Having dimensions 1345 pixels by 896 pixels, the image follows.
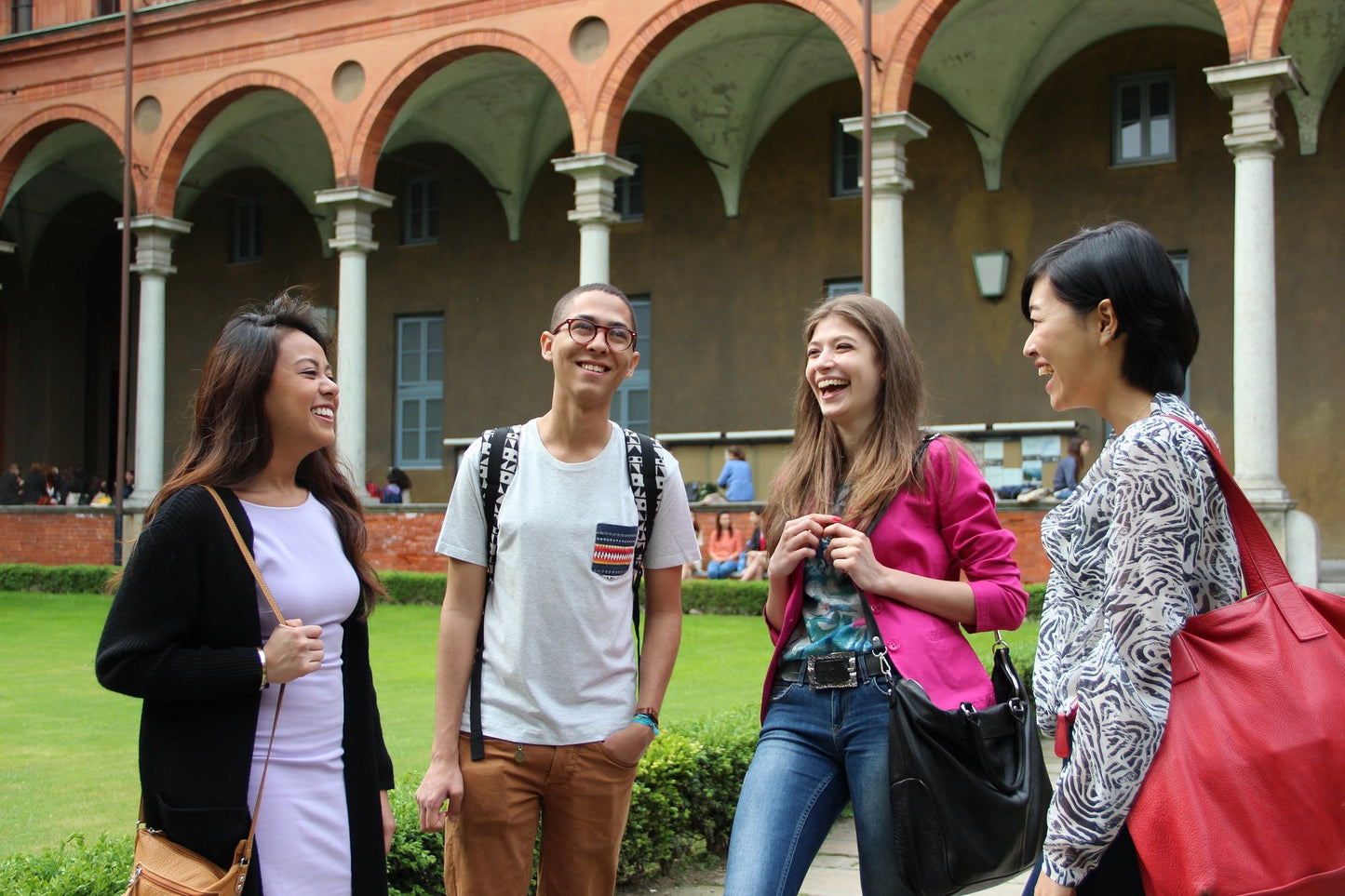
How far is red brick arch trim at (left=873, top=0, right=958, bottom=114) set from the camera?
14.4 m

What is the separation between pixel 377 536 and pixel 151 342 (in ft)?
16.0

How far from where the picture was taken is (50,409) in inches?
1022

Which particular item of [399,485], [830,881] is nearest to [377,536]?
[399,485]

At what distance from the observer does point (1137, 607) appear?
177 cm

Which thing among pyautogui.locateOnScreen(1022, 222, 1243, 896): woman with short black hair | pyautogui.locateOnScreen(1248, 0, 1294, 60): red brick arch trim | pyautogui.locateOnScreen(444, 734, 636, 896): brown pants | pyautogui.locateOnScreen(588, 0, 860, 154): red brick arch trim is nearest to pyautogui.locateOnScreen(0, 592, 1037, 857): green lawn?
pyautogui.locateOnScreen(444, 734, 636, 896): brown pants

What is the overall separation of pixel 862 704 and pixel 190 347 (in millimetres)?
23995

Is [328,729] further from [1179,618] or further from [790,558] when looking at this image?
[1179,618]

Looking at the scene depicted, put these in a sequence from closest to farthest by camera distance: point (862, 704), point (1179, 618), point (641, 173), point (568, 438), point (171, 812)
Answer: point (1179, 618), point (171, 812), point (862, 704), point (568, 438), point (641, 173)

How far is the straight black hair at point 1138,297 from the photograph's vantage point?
1.99 metres

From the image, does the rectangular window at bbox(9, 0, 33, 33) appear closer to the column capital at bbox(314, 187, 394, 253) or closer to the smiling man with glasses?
the column capital at bbox(314, 187, 394, 253)

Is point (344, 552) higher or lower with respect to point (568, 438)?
lower

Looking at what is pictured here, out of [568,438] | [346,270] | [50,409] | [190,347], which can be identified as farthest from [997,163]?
[50,409]

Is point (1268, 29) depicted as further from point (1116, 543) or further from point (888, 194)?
point (1116, 543)

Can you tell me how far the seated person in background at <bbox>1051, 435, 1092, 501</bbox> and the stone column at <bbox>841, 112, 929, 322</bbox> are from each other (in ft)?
8.26
